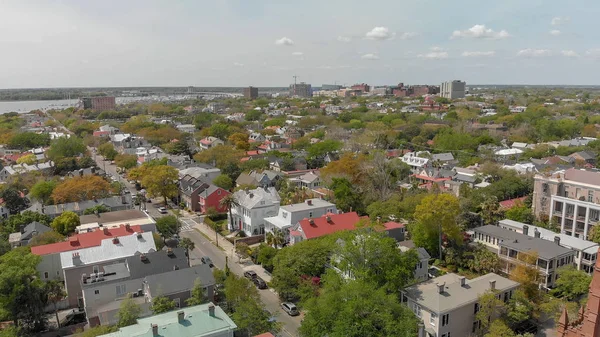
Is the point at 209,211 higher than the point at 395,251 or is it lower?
lower

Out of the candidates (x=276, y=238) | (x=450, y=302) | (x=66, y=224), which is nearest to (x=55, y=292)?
(x=66, y=224)

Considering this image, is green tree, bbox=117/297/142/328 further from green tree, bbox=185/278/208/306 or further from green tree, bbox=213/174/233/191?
green tree, bbox=213/174/233/191

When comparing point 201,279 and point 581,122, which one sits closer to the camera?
point 201,279

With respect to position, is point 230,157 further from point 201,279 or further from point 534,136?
point 534,136

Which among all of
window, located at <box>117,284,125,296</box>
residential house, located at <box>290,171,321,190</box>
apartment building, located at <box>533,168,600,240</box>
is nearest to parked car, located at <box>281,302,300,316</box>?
window, located at <box>117,284,125,296</box>

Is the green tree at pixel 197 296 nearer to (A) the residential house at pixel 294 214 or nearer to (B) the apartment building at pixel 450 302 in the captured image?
(B) the apartment building at pixel 450 302

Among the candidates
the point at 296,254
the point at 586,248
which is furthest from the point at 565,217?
the point at 296,254
